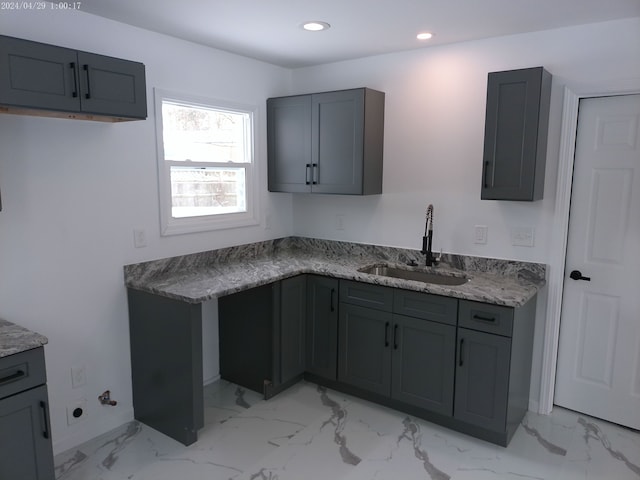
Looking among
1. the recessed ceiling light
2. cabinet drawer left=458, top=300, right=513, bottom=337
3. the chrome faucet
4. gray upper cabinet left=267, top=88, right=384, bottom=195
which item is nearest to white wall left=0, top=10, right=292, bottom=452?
gray upper cabinet left=267, top=88, right=384, bottom=195

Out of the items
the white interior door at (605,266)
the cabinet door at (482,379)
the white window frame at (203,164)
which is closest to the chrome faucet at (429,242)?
the cabinet door at (482,379)

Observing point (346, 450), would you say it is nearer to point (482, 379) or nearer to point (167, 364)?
point (482, 379)

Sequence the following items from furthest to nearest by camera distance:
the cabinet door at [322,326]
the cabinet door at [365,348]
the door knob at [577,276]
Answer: the cabinet door at [322,326] < the cabinet door at [365,348] < the door knob at [577,276]

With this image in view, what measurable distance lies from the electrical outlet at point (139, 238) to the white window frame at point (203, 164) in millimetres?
128

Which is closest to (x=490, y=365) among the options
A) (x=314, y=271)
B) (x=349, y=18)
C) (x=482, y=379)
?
(x=482, y=379)

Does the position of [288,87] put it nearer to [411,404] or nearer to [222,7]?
[222,7]

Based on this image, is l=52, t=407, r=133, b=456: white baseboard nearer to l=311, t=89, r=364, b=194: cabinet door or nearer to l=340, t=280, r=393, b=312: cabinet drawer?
l=340, t=280, r=393, b=312: cabinet drawer

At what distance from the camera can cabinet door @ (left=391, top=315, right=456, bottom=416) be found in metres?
2.75

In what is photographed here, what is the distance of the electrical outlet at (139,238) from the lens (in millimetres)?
2846

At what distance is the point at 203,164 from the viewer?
325cm

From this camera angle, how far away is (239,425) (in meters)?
2.88

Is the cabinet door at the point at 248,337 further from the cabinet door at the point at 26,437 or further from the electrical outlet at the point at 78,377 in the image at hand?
the cabinet door at the point at 26,437

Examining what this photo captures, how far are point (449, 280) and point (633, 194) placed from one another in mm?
1177

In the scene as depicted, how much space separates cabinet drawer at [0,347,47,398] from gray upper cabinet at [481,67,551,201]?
97.7 inches
